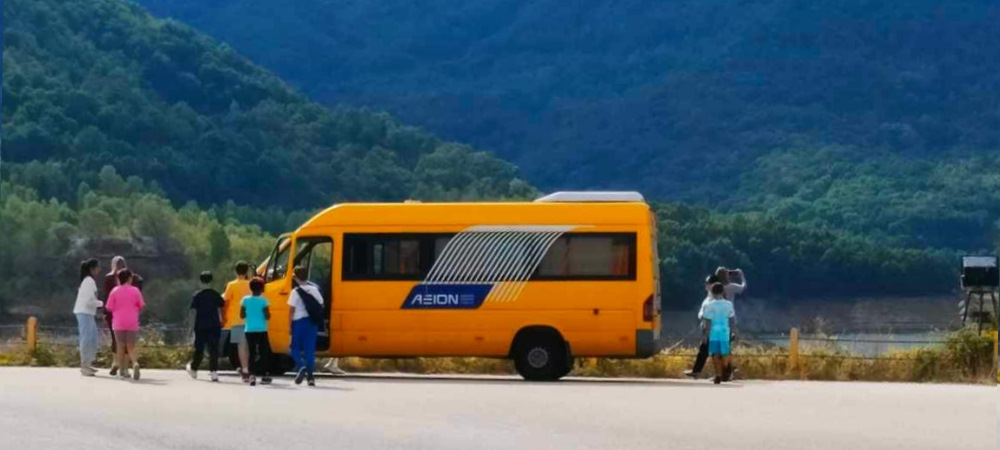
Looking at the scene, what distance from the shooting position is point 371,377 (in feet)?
85.1

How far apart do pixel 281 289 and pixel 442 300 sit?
85.5 inches

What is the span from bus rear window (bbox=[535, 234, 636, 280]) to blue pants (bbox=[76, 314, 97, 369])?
576cm

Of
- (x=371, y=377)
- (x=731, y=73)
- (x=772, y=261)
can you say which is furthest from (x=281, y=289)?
(x=731, y=73)

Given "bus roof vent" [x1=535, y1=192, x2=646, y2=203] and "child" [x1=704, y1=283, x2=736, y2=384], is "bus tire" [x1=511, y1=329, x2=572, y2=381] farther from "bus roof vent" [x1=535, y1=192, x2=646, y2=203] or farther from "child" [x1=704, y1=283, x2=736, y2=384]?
"child" [x1=704, y1=283, x2=736, y2=384]

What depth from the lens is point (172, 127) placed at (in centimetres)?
11406

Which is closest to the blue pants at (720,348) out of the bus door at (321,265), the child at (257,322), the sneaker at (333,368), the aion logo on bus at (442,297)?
the aion logo on bus at (442,297)

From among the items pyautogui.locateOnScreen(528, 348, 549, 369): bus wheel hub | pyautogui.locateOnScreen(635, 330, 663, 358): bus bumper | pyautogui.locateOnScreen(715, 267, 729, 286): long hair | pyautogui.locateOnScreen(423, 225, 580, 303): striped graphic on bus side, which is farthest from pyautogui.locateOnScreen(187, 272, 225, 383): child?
pyautogui.locateOnScreen(715, 267, 729, 286): long hair

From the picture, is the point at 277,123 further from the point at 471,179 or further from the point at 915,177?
the point at 915,177

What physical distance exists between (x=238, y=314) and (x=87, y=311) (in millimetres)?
1908

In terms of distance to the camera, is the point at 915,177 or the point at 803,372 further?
the point at 915,177

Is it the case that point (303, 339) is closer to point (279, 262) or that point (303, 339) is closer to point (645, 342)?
point (279, 262)

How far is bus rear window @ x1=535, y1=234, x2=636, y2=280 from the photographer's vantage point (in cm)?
2469

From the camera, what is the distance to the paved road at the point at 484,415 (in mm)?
13570

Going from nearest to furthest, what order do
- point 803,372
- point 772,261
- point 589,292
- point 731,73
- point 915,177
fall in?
point 589,292, point 803,372, point 772,261, point 915,177, point 731,73
